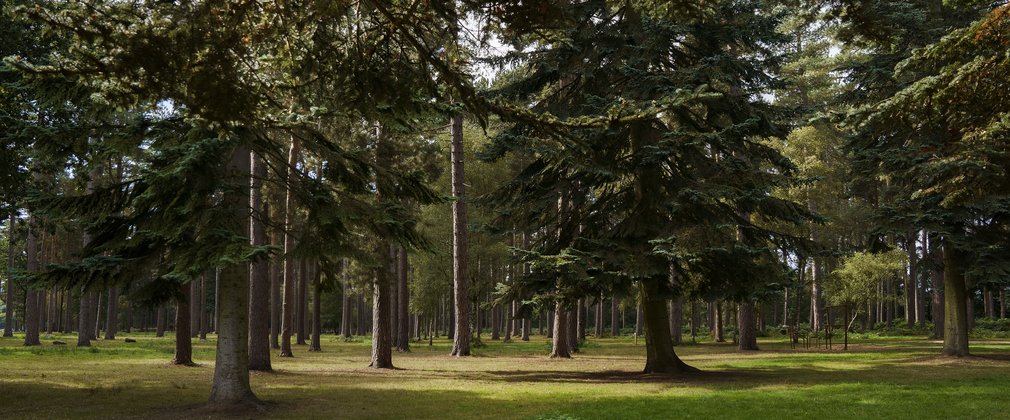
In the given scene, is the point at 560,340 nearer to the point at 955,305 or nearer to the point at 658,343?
the point at 658,343

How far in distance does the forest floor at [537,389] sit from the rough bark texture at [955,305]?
606 millimetres

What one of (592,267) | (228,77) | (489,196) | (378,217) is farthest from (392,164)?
(228,77)

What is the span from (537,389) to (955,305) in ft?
50.3

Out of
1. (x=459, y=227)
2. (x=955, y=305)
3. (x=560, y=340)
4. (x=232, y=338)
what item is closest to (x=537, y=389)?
(x=232, y=338)

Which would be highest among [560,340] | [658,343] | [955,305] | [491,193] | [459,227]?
[491,193]

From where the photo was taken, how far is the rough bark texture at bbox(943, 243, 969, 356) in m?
22.2

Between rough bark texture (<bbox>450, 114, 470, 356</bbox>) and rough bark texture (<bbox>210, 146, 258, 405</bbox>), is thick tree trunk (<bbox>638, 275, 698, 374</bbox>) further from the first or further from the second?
rough bark texture (<bbox>210, 146, 258, 405</bbox>)

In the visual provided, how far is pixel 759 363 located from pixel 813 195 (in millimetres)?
17633

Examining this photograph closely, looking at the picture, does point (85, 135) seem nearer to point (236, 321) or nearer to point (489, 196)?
point (236, 321)

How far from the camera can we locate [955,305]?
2262 cm

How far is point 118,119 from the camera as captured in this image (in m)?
36.2

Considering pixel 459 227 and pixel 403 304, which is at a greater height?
pixel 459 227

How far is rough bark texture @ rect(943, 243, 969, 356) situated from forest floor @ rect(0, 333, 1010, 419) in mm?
606

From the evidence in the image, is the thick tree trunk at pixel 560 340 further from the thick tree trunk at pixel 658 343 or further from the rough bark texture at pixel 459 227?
the thick tree trunk at pixel 658 343
